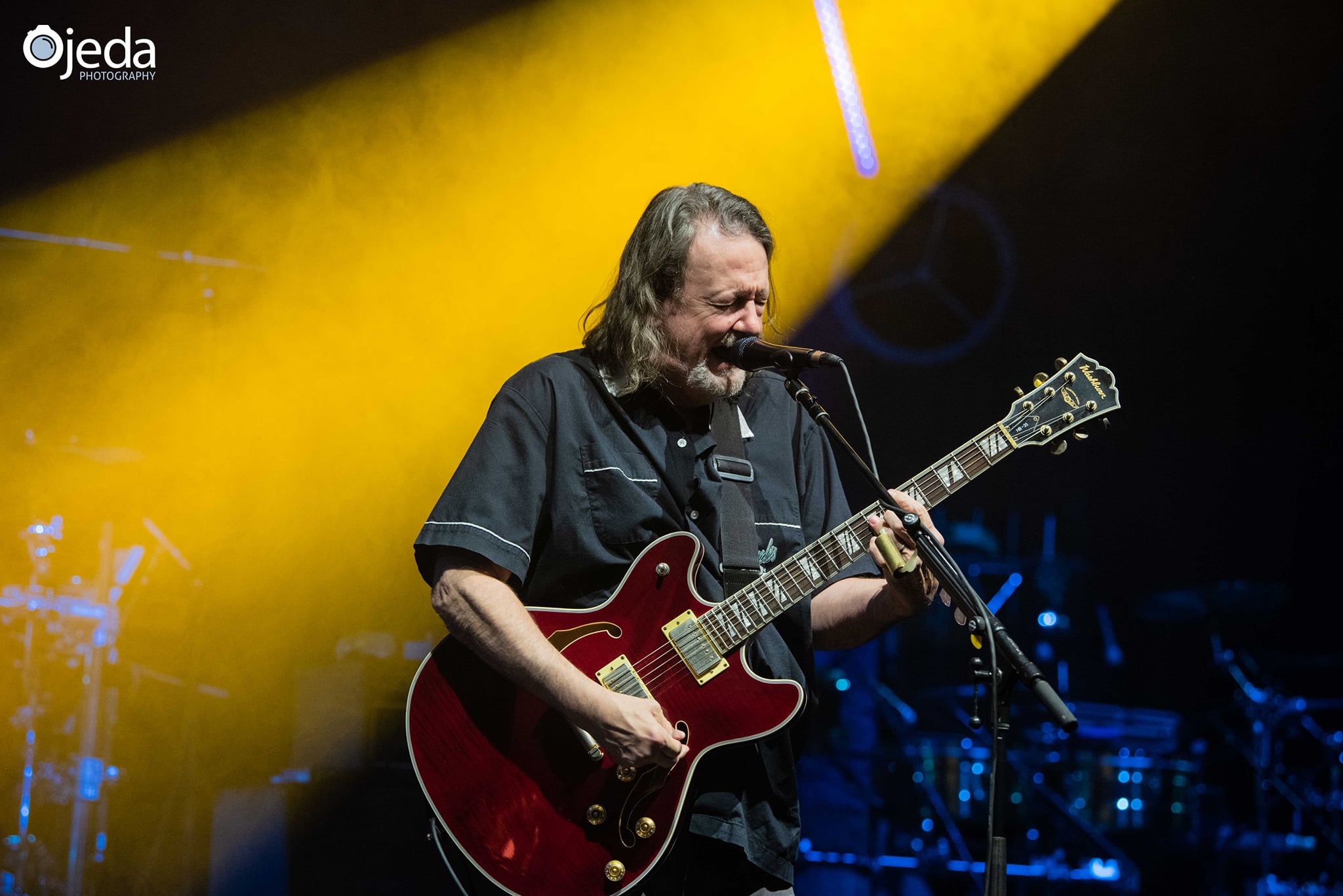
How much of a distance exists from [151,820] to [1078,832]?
470 centimetres

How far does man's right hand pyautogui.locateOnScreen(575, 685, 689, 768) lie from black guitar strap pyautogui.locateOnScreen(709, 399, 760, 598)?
1.29 ft

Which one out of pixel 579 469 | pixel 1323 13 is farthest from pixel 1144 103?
pixel 579 469

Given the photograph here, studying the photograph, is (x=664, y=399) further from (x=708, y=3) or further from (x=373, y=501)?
(x=708, y=3)

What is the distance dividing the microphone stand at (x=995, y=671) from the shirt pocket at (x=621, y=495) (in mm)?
581

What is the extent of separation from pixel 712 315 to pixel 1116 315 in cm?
339

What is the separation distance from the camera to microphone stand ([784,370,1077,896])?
1703 mm

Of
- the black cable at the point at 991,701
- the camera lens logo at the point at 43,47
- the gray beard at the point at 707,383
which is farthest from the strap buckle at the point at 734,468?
the camera lens logo at the point at 43,47

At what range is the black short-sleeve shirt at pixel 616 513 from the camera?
225 cm

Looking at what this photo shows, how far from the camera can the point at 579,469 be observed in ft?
7.84

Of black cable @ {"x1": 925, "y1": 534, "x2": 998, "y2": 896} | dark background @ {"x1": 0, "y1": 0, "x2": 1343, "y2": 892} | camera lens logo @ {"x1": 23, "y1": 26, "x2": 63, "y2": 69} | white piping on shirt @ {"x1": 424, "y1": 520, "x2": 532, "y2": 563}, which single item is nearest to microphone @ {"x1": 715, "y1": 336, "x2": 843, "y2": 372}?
black cable @ {"x1": 925, "y1": 534, "x2": 998, "y2": 896}

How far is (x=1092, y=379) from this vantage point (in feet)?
7.84

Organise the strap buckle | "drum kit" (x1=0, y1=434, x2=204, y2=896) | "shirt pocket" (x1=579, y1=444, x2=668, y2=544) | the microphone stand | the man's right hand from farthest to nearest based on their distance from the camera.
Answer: "drum kit" (x1=0, y1=434, x2=204, y2=896)
the strap buckle
"shirt pocket" (x1=579, y1=444, x2=668, y2=544)
the man's right hand
the microphone stand

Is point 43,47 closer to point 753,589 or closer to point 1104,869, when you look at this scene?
point 753,589

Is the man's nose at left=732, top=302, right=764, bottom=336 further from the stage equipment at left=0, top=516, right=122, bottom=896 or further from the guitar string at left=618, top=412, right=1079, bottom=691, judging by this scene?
the stage equipment at left=0, top=516, right=122, bottom=896
